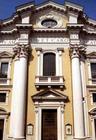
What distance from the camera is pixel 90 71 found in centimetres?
2416

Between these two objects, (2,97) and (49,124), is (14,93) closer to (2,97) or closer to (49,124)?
(2,97)

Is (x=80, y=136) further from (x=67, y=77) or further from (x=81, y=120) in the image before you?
(x=67, y=77)

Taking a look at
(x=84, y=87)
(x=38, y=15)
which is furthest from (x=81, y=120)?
(x=38, y=15)

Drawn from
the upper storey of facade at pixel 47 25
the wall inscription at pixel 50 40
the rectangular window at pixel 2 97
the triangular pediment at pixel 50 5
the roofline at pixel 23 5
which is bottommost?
the rectangular window at pixel 2 97

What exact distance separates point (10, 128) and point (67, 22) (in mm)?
12005

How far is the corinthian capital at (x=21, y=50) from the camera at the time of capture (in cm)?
2397

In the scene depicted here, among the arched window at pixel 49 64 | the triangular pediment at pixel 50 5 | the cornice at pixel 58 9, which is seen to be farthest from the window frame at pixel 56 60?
the triangular pediment at pixel 50 5

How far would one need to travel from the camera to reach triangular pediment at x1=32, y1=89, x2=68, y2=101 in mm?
22406

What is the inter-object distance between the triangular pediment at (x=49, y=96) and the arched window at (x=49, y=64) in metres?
2.01

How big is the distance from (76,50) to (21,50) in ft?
17.1

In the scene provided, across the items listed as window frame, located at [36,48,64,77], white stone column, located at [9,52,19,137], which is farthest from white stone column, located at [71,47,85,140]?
white stone column, located at [9,52,19,137]

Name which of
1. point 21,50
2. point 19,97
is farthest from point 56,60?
point 19,97

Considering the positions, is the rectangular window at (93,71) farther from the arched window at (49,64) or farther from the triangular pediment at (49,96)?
the arched window at (49,64)

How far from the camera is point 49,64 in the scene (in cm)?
2441
